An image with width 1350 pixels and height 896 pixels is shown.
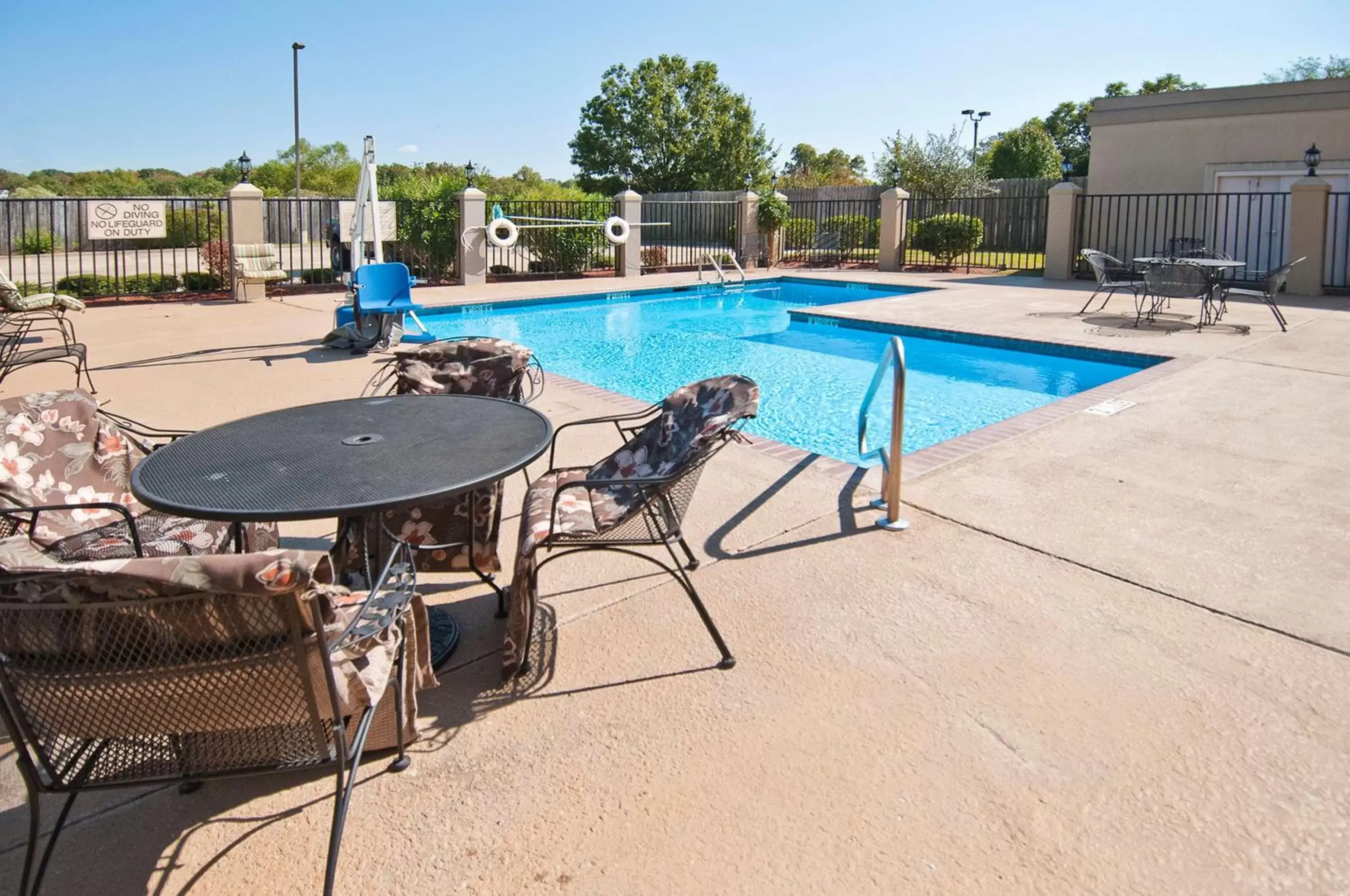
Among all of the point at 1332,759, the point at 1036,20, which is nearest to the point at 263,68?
the point at 1036,20

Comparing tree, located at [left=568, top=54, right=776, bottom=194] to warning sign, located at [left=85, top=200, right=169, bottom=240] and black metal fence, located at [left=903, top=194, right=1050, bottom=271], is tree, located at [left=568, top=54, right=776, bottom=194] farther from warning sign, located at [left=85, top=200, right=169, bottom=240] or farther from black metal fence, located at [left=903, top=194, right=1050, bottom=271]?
warning sign, located at [left=85, top=200, right=169, bottom=240]

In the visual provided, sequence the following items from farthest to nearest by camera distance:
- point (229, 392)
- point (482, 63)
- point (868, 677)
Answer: point (482, 63) < point (229, 392) < point (868, 677)

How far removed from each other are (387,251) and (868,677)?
1479cm

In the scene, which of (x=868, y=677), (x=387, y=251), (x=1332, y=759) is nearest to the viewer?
(x=1332, y=759)

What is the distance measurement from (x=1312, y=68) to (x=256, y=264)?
44597 mm

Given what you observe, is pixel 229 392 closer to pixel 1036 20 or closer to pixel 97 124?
pixel 1036 20

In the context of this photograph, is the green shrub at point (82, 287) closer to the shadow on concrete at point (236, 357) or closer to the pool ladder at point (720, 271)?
the shadow on concrete at point (236, 357)

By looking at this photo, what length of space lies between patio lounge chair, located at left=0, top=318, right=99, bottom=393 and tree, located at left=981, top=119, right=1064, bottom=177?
3218 cm

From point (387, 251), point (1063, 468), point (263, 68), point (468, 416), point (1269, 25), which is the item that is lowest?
point (1063, 468)

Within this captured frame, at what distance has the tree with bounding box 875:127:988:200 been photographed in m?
22.8

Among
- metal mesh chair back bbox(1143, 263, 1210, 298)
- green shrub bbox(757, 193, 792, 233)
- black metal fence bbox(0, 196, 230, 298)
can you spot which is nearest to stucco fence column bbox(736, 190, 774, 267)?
green shrub bbox(757, 193, 792, 233)

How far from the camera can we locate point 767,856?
194 cm

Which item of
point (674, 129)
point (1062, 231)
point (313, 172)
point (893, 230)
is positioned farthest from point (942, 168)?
point (313, 172)

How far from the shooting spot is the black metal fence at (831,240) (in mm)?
19359
